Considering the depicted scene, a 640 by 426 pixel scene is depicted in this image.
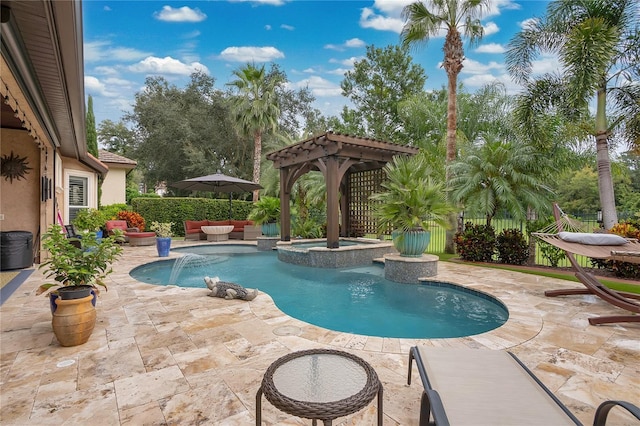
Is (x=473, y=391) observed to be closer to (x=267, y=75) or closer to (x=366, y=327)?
(x=366, y=327)

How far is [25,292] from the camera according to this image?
525cm

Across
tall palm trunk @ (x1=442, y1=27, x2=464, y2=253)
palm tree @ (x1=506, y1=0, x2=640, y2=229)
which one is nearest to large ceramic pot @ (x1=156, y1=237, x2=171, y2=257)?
tall palm trunk @ (x1=442, y1=27, x2=464, y2=253)

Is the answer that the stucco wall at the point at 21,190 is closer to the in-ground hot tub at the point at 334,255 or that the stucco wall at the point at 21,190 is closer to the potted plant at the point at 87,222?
the potted plant at the point at 87,222

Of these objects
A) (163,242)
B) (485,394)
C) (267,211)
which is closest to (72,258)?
(485,394)

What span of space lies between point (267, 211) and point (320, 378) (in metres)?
11.6

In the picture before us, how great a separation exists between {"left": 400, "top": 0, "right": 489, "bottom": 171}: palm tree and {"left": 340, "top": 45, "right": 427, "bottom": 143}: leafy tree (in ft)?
38.6

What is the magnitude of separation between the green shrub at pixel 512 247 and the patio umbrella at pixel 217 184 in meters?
9.89

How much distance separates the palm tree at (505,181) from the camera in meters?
8.03

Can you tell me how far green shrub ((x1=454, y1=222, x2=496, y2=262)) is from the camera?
8.42 metres

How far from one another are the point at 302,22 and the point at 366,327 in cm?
1680

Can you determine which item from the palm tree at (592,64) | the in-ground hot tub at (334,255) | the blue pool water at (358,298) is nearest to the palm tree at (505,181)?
the palm tree at (592,64)

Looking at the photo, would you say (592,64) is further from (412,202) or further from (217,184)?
(217,184)

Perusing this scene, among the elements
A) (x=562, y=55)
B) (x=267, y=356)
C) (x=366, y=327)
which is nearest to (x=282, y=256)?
(x=366, y=327)

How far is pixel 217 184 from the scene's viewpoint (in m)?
14.2
